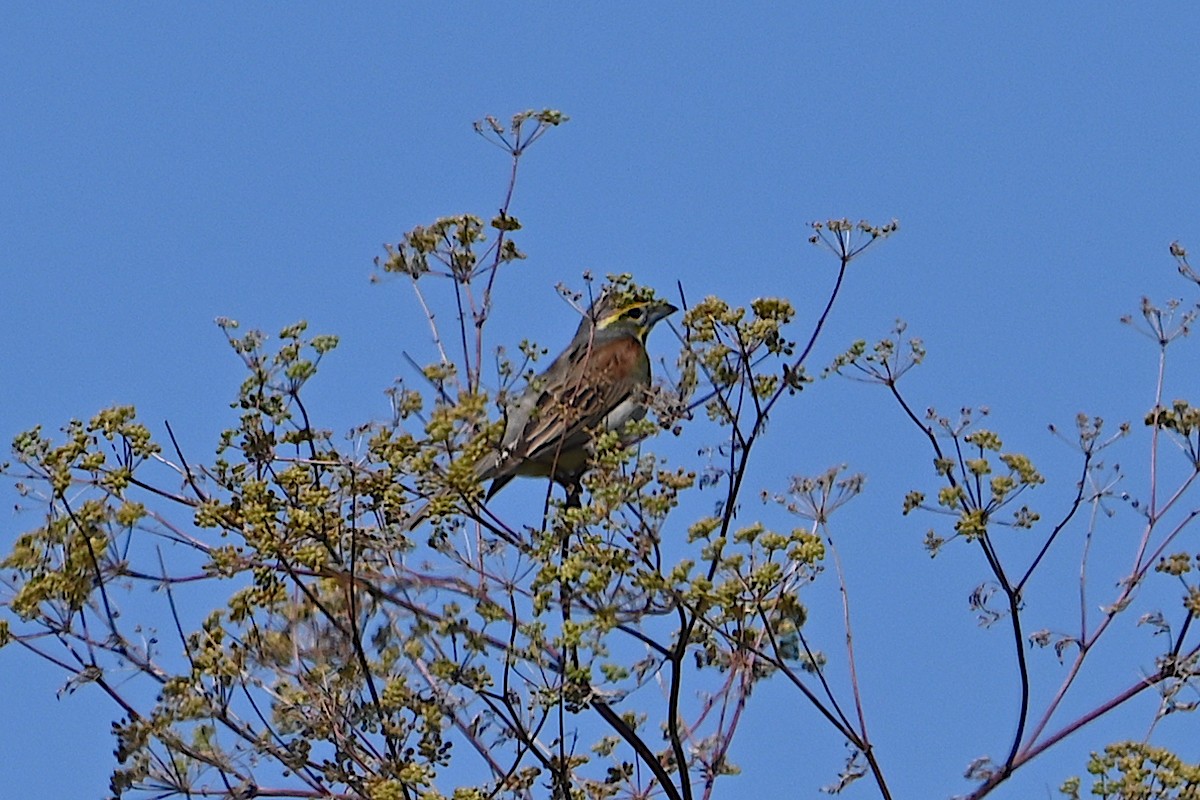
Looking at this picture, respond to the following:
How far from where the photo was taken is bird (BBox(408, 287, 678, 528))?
7445 mm

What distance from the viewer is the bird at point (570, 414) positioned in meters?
7.45

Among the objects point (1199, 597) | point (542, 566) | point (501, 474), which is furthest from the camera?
point (501, 474)

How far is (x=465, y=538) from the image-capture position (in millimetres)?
7039

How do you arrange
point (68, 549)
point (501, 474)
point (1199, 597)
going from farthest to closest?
point (501, 474), point (68, 549), point (1199, 597)

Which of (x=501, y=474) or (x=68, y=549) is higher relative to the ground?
(x=501, y=474)

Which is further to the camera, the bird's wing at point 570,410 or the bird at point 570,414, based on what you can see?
the bird's wing at point 570,410

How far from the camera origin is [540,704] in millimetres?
6355

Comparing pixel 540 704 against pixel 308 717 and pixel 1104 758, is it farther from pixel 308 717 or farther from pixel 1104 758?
pixel 1104 758

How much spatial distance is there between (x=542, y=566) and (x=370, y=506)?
765 mm

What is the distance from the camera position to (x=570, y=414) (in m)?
7.57

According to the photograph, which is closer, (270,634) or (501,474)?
(270,634)

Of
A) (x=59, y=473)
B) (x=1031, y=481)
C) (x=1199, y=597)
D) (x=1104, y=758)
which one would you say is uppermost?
(x=59, y=473)

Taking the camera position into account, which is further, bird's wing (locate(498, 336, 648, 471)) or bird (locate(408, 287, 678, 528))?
bird's wing (locate(498, 336, 648, 471))

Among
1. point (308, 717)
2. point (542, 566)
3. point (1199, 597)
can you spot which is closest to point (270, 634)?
point (308, 717)
